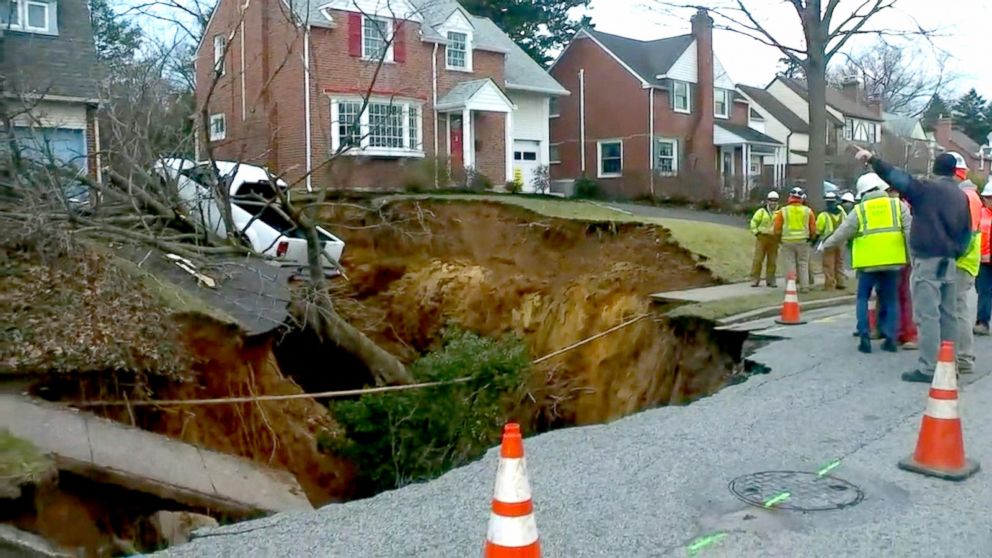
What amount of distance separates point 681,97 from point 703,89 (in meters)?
1.20

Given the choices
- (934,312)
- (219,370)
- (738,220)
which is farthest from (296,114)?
(934,312)

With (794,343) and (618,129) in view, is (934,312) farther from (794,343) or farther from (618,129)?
(618,129)

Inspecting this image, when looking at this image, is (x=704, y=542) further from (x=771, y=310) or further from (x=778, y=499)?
(x=771, y=310)

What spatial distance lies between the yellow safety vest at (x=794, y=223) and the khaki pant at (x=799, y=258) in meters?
0.11

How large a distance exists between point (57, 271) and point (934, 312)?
8348mm

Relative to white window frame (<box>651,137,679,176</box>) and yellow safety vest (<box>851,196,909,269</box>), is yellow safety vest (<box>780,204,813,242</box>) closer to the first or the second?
yellow safety vest (<box>851,196,909,269</box>)

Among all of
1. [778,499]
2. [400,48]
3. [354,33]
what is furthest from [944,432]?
[400,48]

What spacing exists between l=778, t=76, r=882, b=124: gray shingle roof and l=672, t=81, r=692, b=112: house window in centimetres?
1918

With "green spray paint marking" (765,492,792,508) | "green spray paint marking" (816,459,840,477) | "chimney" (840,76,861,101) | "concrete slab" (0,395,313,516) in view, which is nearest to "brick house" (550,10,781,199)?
"chimney" (840,76,861,101)

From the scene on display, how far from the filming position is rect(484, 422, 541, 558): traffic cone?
3748mm

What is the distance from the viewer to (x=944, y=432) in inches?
223

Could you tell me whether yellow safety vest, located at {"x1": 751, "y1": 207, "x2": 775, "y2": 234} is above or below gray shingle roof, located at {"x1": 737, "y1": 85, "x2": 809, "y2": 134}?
below

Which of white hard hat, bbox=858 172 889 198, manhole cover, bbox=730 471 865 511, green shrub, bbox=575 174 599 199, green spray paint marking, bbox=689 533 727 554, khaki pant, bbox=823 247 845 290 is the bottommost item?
green spray paint marking, bbox=689 533 727 554

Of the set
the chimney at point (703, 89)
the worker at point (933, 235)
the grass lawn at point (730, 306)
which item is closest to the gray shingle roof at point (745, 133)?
the chimney at point (703, 89)
